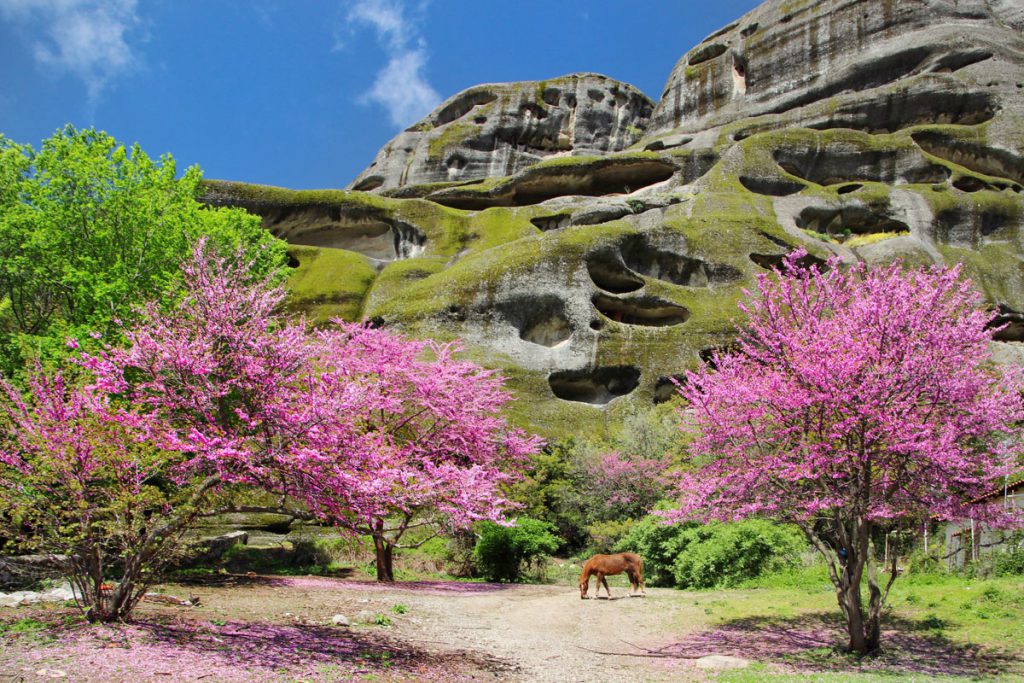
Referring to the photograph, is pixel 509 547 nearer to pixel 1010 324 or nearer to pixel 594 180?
pixel 1010 324

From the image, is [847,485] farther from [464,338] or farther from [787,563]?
[464,338]

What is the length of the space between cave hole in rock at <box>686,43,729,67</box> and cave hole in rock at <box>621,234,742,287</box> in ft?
145

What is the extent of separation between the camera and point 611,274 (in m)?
41.6

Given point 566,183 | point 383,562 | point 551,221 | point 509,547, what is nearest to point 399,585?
point 383,562

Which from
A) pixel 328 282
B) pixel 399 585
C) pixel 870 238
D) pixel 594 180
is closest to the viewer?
pixel 399 585

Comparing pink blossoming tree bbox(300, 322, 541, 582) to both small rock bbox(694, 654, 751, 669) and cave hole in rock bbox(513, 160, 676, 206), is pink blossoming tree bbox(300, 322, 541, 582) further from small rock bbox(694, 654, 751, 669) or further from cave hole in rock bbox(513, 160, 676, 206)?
cave hole in rock bbox(513, 160, 676, 206)

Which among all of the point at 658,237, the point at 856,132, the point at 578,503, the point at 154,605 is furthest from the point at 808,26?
the point at 154,605

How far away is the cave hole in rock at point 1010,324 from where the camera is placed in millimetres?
39969

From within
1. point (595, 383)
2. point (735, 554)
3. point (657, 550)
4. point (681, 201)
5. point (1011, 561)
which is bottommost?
point (657, 550)

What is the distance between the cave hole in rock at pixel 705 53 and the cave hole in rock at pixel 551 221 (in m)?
37.5

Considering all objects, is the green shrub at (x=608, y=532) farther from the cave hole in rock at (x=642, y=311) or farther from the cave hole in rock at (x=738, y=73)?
the cave hole in rock at (x=738, y=73)

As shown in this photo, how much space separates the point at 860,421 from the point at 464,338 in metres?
28.3

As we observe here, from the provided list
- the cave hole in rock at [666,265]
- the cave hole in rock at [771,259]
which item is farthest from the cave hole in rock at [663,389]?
the cave hole in rock at [771,259]

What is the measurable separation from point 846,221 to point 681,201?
11009 millimetres
